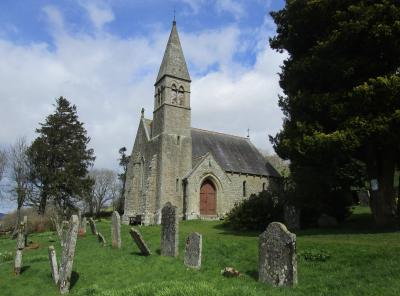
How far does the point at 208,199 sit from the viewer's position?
3266cm

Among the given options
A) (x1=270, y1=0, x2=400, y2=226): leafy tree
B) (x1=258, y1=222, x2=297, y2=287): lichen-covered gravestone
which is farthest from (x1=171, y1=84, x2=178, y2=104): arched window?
(x1=258, y1=222, x2=297, y2=287): lichen-covered gravestone

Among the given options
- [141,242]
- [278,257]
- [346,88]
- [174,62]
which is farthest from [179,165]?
[278,257]

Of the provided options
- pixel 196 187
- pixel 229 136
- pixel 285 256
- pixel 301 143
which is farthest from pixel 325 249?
pixel 229 136

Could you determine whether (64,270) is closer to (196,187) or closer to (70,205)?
(196,187)

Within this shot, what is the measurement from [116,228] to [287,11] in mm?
11551

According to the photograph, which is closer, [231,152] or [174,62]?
[174,62]

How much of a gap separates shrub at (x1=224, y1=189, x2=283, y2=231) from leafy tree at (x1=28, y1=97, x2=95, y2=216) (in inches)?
854

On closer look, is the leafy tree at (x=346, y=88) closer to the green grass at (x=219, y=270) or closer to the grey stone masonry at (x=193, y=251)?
the green grass at (x=219, y=270)

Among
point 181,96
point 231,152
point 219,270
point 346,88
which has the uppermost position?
point 181,96

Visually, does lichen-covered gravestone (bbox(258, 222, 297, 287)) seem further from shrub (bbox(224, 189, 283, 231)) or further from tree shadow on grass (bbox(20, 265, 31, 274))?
shrub (bbox(224, 189, 283, 231))

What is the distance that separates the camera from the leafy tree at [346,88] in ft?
44.3

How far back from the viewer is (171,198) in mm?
31172

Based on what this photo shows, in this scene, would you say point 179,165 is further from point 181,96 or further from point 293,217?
point 293,217

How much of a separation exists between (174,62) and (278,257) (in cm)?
2778
